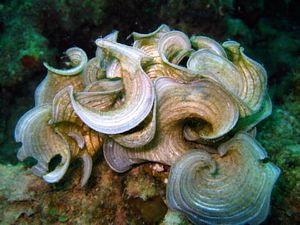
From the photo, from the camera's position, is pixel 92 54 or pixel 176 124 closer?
pixel 176 124

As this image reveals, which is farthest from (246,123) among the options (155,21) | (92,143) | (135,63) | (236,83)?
(155,21)

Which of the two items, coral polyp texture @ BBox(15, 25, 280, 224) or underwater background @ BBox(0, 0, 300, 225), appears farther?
underwater background @ BBox(0, 0, 300, 225)

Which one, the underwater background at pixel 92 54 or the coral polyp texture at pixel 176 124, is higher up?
the coral polyp texture at pixel 176 124

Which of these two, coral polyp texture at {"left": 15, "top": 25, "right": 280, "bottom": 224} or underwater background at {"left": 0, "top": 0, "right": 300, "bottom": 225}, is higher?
coral polyp texture at {"left": 15, "top": 25, "right": 280, "bottom": 224}

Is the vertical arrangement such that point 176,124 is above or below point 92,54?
above
